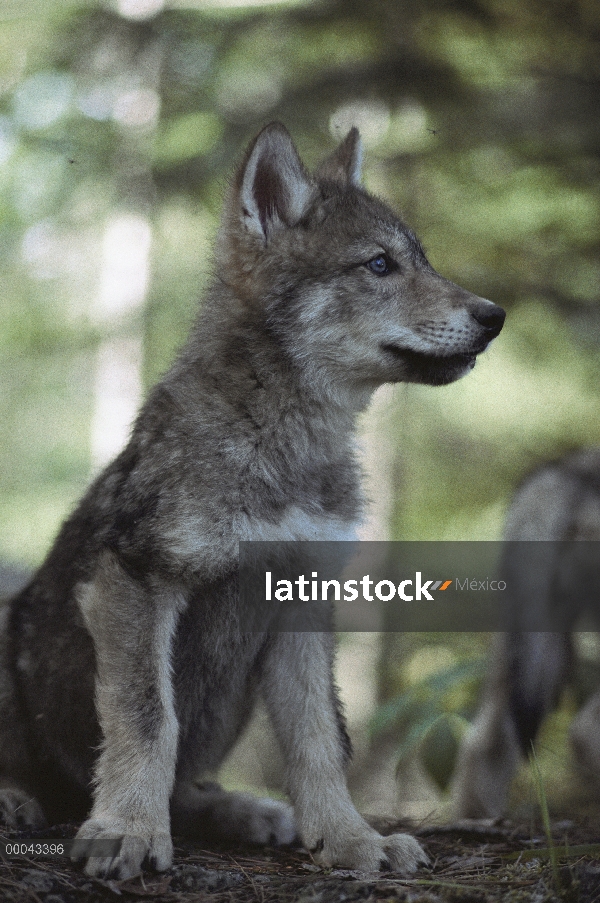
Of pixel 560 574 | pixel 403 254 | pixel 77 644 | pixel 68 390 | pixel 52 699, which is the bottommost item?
pixel 52 699

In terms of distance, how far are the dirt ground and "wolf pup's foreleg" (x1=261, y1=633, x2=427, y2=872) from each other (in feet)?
0.22

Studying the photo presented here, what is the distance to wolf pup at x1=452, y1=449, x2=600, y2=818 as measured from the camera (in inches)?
127

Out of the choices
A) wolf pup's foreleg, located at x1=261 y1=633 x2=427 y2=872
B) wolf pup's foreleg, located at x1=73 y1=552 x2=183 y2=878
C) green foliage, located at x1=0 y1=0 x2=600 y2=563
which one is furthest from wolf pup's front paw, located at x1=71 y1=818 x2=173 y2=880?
green foliage, located at x1=0 y1=0 x2=600 y2=563

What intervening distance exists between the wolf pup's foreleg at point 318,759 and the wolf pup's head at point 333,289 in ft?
2.79

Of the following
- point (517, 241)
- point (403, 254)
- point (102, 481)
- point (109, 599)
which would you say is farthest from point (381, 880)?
point (517, 241)

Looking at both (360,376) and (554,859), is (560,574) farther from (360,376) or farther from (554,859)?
(554,859)

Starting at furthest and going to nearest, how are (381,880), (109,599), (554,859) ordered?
(109,599)
(381,880)
(554,859)

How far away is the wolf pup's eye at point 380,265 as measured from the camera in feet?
8.34

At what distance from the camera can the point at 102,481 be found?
2504 mm

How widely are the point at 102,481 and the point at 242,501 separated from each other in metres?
0.56

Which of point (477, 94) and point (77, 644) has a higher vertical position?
point (477, 94)

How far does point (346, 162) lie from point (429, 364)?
919mm

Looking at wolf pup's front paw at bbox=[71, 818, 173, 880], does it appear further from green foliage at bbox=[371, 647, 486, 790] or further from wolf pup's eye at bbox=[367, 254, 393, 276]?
wolf pup's eye at bbox=[367, 254, 393, 276]

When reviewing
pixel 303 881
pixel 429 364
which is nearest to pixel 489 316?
pixel 429 364
